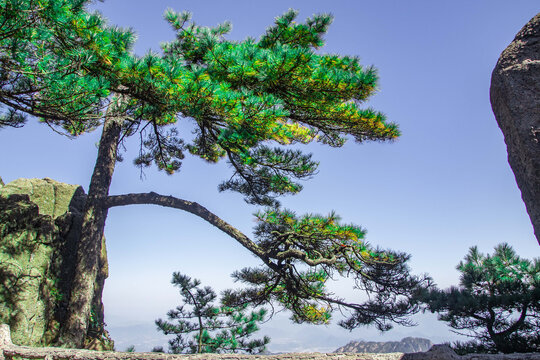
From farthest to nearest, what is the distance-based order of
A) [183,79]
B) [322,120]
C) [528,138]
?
[322,120] → [183,79] → [528,138]

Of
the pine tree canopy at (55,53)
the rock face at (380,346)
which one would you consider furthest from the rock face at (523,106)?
the rock face at (380,346)

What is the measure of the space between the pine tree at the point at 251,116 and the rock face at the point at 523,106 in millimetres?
2698

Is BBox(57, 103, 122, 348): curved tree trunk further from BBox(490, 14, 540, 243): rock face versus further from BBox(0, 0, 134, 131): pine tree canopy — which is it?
BBox(490, 14, 540, 243): rock face

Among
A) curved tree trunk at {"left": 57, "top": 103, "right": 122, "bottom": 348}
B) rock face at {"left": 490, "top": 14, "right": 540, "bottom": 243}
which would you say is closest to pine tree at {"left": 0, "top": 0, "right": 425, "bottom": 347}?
curved tree trunk at {"left": 57, "top": 103, "right": 122, "bottom": 348}

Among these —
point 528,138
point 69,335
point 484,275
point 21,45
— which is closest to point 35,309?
point 69,335

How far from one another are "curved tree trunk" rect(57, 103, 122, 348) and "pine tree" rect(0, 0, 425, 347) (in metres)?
0.02

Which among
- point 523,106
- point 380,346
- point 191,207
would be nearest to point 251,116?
point 191,207

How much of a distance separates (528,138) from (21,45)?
4.25m

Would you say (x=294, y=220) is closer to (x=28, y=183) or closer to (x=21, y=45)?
(x=21, y=45)

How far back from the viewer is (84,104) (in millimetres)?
3818

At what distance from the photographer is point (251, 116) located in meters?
4.69

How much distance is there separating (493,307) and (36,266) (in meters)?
6.64

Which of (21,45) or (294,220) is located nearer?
(21,45)

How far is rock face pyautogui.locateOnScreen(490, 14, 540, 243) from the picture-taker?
2010 mm
